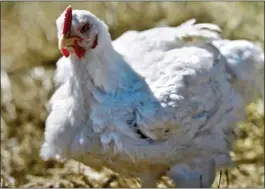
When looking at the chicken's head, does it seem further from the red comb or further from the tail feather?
the tail feather

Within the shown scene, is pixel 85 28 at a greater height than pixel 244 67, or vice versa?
pixel 85 28

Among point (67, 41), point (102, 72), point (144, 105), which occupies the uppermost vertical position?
point (67, 41)

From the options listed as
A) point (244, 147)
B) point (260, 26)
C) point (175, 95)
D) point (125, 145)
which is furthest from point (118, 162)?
point (260, 26)

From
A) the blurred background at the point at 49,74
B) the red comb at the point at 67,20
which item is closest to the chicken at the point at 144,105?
the red comb at the point at 67,20

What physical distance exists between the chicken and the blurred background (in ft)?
1.87

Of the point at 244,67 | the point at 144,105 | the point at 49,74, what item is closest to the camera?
the point at 144,105

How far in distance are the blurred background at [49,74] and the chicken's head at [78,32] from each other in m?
0.87

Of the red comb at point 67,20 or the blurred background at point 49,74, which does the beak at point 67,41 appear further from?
the blurred background at point 49,74

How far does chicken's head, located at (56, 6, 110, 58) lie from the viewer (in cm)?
258

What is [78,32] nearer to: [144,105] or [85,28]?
[85,28]

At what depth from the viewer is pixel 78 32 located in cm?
264

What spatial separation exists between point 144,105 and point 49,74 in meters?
1.70

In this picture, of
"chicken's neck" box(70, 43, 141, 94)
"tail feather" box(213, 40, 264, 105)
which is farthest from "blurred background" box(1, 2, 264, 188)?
"chicken's neck" box(70, 43, 141, 94)

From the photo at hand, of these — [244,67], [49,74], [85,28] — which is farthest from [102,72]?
[49,74]
